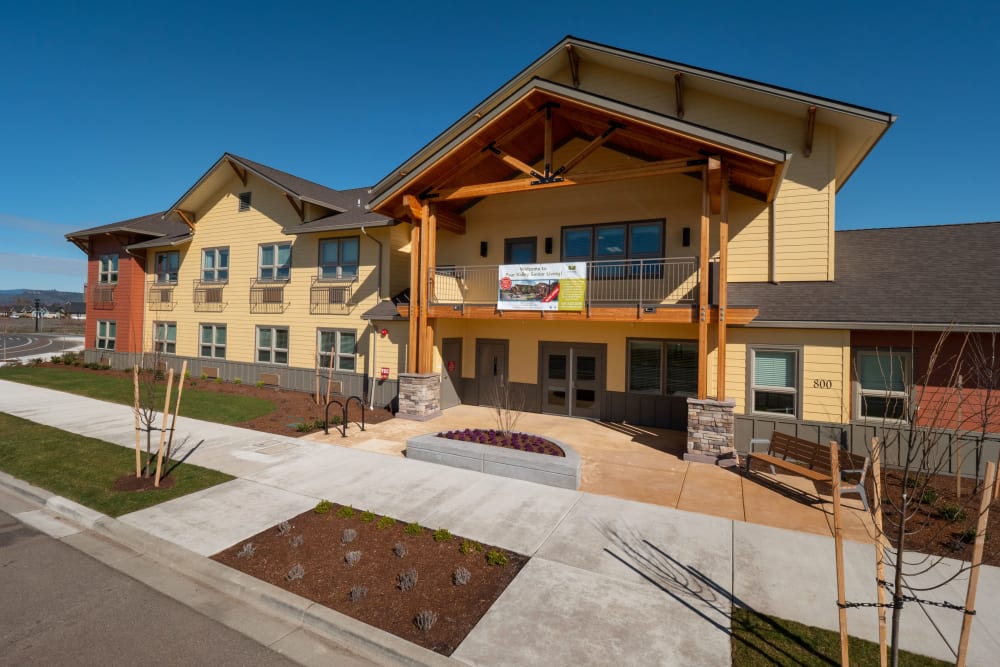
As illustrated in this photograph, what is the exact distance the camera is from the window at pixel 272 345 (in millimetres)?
18844

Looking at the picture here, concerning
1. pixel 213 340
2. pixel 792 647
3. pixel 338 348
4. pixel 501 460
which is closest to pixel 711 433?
pixel 501 460

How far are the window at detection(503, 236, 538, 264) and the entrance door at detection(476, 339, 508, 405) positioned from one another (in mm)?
2796

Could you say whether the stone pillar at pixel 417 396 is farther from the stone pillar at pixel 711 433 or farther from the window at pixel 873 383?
the window at pixel 873 383

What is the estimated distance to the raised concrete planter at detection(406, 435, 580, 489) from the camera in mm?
8578

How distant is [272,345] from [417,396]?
8.76 metres

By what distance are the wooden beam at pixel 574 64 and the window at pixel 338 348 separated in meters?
11.3

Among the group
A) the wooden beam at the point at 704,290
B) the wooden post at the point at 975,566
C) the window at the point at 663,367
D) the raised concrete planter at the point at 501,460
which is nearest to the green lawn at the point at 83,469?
the raised concrete planter at the point at 501,460

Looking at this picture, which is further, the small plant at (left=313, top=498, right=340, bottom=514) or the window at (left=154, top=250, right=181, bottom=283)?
the window at (left=154, top=250, right=181, bottom=283)

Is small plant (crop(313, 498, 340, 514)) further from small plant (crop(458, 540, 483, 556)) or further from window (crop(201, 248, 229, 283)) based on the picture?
window (crop(201, 248, 229, 283))

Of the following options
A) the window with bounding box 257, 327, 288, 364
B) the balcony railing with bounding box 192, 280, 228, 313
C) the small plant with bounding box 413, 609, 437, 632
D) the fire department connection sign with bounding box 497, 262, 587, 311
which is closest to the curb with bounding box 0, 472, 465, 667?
the small plant with bounding box 413, 609, 437, 632

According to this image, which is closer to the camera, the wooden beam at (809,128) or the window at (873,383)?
the window at (873,383)

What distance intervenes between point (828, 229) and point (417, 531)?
11873mm

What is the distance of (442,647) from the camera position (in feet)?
14.2

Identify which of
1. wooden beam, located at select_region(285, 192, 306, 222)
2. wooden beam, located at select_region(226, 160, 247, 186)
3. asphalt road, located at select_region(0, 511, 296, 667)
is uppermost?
wooden beam, located at select_region(226, 160, 247, 186)
